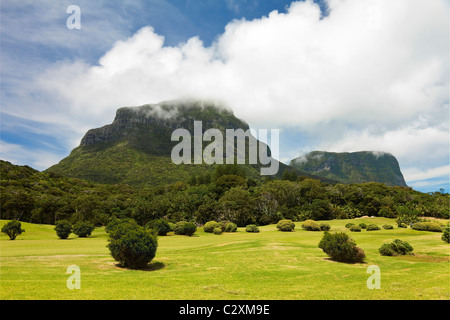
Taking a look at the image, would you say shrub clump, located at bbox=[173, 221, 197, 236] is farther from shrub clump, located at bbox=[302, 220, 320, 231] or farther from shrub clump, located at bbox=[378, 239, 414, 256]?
shrub clump, located at bbox=[378, 239, 414, 256]

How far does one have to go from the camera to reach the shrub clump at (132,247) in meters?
18.3

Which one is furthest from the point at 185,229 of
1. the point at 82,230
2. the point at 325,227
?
Result: the point at 325,227

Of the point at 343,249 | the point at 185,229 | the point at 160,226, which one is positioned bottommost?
the point at 185,229

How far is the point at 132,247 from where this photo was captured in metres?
18.3

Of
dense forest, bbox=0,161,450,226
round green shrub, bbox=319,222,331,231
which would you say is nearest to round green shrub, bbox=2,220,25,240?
dense forest, bbox=0,161,450,226

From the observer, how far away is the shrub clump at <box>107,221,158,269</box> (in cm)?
1833

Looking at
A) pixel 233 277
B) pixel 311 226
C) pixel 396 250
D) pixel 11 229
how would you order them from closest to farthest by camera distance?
pixel 233 277, pixel 396 250, pixel 11 229, pixel 311 226

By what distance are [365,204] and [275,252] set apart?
66752mm

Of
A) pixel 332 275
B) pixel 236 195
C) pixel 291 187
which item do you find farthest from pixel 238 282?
pixel 291 187

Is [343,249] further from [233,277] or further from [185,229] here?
[185,229]

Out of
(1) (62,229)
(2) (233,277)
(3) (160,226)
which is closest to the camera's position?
(2) (233,277)
